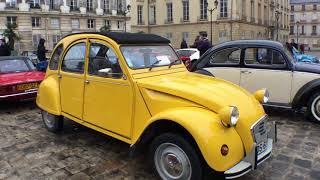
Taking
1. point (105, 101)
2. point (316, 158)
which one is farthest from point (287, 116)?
point (105, 101)

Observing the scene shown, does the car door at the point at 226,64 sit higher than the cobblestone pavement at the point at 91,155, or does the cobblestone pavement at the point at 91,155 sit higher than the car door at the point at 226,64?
the car door at the point at 226,64

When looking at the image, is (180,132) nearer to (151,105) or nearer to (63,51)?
(151,105)

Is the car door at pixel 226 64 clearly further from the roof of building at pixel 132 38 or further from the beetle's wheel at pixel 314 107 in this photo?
the roof of building at pixel 132 38

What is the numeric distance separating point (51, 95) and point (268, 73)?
4495mm

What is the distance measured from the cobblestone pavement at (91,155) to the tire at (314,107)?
0.63ft

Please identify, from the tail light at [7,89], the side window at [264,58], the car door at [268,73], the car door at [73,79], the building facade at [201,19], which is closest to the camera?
the car door at [73,79]

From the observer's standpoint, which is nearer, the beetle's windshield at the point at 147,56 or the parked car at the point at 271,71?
the beetle's windshield at the point at 147,56

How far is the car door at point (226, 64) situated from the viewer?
7.86m

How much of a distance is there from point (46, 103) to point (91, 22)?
4670cm

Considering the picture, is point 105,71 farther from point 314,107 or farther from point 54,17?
point 54,17

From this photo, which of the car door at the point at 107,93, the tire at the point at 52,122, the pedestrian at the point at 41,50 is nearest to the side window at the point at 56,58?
the tire at the point at 52,122

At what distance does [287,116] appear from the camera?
764cm

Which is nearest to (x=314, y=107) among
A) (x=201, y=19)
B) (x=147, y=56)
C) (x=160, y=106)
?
(x=147, y=56)

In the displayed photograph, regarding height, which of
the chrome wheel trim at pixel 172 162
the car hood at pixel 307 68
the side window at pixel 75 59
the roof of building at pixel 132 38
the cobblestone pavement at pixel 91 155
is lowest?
the cobblestone pavement at pixel 91 155
